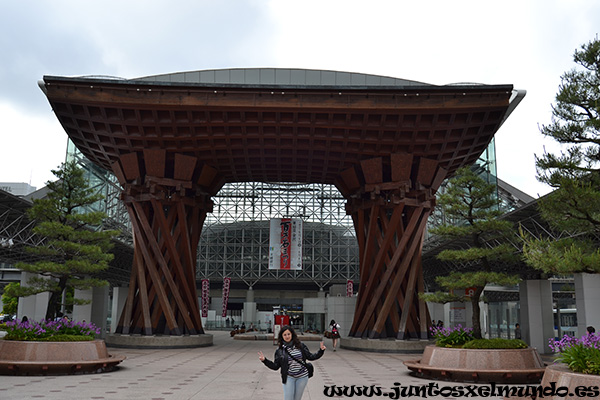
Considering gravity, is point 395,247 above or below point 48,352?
above

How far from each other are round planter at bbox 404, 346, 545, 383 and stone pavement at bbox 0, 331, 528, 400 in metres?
0.32

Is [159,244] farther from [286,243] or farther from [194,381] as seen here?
[286,243]

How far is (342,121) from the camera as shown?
69.9 ft

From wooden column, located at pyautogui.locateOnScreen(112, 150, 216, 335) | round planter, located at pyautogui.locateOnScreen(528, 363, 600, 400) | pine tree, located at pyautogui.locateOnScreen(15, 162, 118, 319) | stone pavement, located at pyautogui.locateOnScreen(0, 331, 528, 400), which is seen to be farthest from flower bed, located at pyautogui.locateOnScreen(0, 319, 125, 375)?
round planter, located at pyautogui.locateOnScreen(528, 363, 600, 400)

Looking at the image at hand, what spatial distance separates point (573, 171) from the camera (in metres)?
9.89

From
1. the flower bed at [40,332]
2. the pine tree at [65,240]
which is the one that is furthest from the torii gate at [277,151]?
the flower bed at [40,332]

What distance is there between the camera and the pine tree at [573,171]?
29.7 ft

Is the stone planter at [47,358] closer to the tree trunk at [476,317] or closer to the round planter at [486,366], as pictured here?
the round planter at [486,366]

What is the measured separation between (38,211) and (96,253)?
2.47 meters

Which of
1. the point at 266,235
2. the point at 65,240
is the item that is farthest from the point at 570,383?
the point at 266,235

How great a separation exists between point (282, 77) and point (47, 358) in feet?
71.3

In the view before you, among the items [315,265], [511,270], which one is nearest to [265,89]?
[511,270]

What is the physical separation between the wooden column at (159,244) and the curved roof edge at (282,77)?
8023 millimetres

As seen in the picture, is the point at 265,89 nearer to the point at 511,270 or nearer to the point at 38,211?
the point at 38,211
